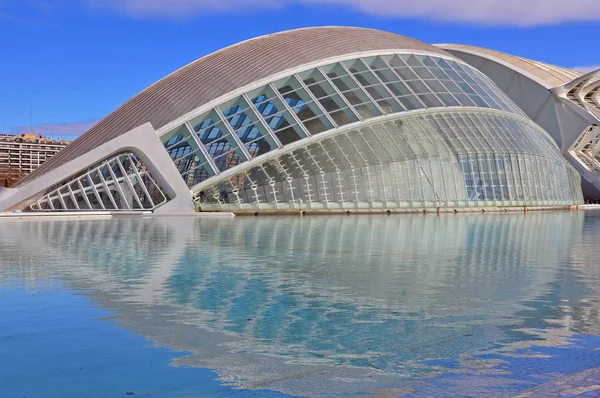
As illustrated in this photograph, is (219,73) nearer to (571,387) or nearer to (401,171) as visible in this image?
(401,171)

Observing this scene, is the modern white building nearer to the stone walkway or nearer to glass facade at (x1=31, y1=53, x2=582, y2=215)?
glass facade at (x1=31, y1=53, x2=582, y2=215)

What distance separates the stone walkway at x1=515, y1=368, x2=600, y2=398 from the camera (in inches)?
204

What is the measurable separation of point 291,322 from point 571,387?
11.3 feet

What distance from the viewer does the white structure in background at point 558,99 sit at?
79.1 metres

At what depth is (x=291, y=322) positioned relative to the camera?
8195 millimetres

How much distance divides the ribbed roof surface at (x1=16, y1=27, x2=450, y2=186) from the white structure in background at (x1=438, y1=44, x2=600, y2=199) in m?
39.6

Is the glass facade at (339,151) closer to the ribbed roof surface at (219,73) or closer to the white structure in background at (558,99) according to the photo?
the ribbed roof surface at (219,73)

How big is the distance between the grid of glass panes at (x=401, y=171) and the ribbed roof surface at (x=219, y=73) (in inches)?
172

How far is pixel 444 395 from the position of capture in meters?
5.38

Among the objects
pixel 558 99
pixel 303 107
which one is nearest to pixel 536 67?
pixel 558 99

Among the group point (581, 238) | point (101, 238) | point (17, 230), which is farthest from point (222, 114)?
point (581, 238)

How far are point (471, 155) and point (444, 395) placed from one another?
37.3 meters

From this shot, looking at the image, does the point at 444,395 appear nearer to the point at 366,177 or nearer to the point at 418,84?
the point at 366,177

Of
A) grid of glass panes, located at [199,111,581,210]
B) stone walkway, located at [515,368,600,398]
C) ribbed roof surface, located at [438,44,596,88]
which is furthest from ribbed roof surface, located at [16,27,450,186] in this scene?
ribbed roof surface, located at [438,44,596,88]
